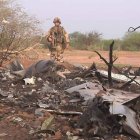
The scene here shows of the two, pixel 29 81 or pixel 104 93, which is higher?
pixel 104 93

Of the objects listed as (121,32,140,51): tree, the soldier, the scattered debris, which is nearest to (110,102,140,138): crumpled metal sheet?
the scattered debris

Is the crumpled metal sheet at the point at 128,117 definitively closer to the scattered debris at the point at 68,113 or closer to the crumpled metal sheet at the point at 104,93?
the scattered debris at the point at 68,113

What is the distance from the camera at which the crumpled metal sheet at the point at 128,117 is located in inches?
244

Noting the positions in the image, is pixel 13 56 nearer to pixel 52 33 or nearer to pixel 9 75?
pixel 52 33

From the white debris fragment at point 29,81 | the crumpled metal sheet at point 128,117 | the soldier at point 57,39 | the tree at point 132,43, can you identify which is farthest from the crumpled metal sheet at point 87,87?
the tree at point 132,43

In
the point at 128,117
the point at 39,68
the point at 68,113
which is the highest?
the point at 39,68

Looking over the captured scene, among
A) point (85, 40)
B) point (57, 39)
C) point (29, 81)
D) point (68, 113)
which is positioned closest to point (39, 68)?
point (29, 81)

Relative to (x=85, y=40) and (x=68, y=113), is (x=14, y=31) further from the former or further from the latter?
(x=85, y=40)

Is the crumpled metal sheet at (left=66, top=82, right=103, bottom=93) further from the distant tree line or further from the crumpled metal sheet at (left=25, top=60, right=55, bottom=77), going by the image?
the distant tree line

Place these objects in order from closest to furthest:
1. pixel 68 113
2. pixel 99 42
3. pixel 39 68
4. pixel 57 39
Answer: pixel 68 113 < pixel 39 68 < pixel 57 39 < pixel 99 42

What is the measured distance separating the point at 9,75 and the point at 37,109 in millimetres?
3999

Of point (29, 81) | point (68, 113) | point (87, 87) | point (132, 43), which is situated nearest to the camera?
point (68, 113)

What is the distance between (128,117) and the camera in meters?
6.32

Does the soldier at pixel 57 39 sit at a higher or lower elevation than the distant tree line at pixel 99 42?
higher
